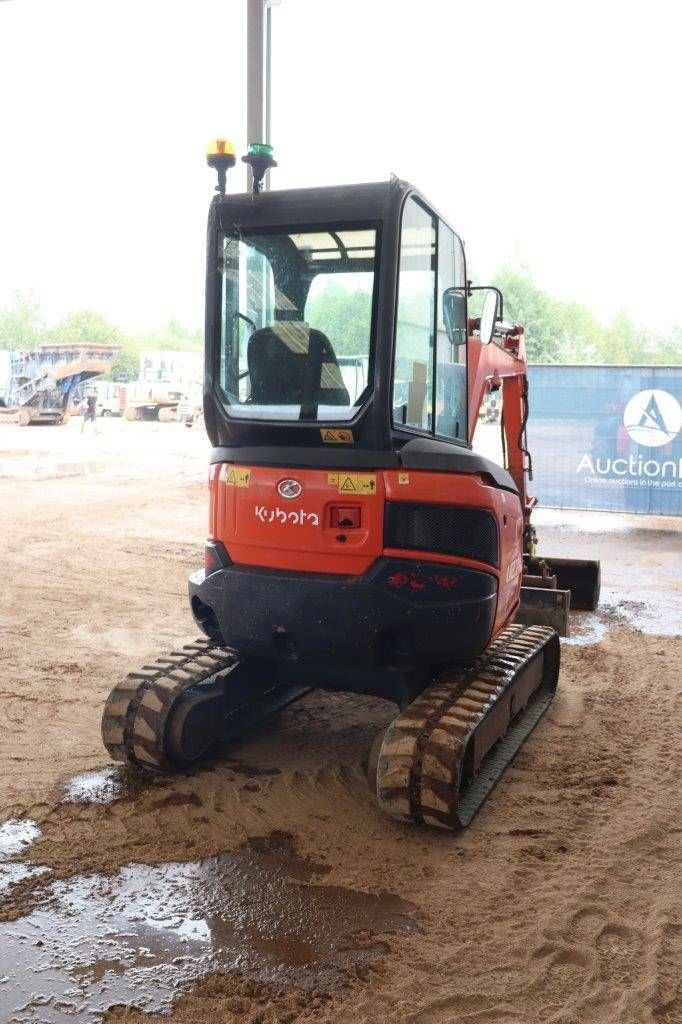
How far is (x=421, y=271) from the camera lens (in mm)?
3730

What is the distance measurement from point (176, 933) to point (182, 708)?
1223 millimetres

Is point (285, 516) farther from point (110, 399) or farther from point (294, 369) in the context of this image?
point (110, 399)

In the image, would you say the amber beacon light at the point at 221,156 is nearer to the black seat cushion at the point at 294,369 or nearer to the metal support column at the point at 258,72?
the black seat cushion at the point at 294,369

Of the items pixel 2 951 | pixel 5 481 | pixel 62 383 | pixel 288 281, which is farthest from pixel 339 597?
pixel 62 383

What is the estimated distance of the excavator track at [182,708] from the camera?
3.94 metres

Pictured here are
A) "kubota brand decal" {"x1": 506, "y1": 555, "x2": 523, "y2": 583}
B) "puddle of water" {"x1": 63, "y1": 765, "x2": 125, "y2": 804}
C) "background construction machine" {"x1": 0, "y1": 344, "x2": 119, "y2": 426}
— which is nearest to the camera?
"puddle of water" {"x1": 63, "y1": 765, "x2": 125, "y2": 804}

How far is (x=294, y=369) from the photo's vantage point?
3674 mm

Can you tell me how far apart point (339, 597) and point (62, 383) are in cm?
2380

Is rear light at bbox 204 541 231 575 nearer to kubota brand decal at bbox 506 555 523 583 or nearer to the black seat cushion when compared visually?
the black seat cushion

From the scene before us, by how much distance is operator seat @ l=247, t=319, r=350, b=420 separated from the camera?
3613 mm

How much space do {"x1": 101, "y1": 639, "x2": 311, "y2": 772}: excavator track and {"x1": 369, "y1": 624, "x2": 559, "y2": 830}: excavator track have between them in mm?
781

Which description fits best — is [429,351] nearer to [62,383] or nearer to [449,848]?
[449,848]

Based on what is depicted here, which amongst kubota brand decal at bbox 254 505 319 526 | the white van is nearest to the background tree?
the white van

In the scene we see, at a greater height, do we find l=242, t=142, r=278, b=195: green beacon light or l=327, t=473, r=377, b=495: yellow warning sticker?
l=242, t=142, r=278, b=195: green beacon light
